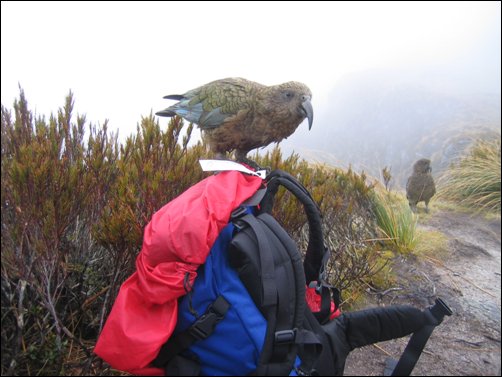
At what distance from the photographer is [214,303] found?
4.17 ft

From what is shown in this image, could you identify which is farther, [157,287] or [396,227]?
[396,227]

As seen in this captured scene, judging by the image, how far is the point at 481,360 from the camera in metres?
2.34

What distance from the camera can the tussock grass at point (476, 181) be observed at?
5988 mm

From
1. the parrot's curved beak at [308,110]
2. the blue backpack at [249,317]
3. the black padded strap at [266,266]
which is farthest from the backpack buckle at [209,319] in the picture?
the parrot's curved beak at [308,110]

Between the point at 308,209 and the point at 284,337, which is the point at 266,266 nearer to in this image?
the point at 284,337

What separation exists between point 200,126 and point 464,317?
2913 millimetres

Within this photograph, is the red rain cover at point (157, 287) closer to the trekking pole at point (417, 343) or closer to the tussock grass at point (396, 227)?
the trekking pole at point (417, 343)

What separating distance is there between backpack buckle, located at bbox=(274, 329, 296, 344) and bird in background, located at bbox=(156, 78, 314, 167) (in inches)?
37.3

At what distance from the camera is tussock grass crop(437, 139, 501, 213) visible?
5988 millimetres

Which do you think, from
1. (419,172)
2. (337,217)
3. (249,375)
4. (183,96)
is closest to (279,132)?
(183,96)

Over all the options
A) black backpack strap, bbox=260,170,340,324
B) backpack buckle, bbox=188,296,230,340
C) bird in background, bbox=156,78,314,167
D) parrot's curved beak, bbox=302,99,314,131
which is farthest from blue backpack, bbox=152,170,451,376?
parrot's curved beak, bbox=302,99,314,131

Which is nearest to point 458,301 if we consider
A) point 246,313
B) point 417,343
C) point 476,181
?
point 417,343

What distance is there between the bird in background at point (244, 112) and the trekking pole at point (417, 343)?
1109 millimetres

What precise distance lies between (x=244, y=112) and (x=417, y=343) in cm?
143
